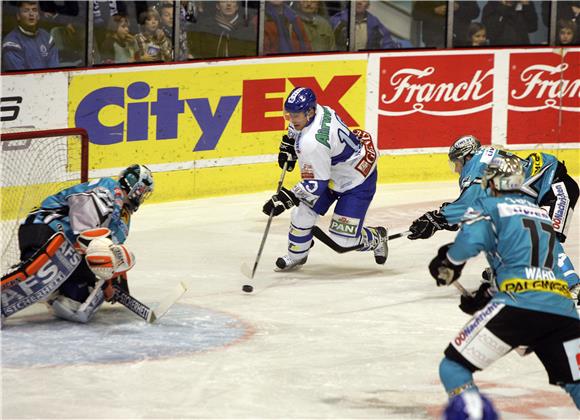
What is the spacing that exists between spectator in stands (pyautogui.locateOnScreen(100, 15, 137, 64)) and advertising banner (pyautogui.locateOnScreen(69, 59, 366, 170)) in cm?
14

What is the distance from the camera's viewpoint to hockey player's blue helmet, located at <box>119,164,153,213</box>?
6.76 meters

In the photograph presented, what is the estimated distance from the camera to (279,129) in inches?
429

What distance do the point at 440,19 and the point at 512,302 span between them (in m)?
7.26

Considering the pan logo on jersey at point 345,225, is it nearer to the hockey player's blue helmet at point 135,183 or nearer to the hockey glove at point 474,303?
the hockey player's blue helmet at point 135,183

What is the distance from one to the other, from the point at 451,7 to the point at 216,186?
9.44 ft

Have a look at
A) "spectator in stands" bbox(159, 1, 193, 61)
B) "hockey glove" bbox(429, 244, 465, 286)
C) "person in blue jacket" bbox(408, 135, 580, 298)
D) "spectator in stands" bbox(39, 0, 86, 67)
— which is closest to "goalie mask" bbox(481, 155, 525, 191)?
"hockey glove" bbox(429, 244, 465, 286)

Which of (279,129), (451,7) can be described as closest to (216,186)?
(279,129)

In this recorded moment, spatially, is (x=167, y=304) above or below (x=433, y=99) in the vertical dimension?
below

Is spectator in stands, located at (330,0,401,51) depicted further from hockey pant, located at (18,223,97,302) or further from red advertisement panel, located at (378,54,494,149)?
hockey pant, located at (18,223,97,302)

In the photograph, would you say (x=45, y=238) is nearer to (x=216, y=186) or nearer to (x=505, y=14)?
(x=216, y=186)

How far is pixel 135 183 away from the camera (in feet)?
22.2

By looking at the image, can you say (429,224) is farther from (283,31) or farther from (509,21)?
(509,21)

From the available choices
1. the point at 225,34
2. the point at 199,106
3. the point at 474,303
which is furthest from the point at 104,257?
the point at 225,34

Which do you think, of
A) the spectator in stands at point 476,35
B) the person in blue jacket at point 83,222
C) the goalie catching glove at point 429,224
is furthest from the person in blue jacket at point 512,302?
the spectator in stands at point 476,35
